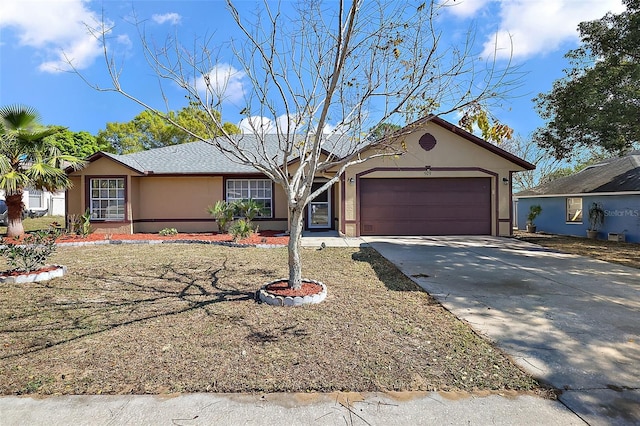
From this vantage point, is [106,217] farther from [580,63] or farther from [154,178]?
[580,63]

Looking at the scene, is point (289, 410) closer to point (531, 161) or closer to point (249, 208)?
point (249, 208)

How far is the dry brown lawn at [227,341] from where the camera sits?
3.08 metres

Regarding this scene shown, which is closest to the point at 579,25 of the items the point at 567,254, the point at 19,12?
the point at 567,254

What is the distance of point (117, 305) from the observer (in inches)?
202

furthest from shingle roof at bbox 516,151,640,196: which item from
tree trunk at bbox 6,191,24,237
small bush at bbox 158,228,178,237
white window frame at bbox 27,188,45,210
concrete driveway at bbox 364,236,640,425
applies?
white window frame at bbox 27,188,45,210

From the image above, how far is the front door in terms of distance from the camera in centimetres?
1551

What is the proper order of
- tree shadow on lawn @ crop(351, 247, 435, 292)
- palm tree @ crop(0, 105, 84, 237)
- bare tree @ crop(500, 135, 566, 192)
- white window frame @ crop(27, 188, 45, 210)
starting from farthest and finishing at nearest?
bare tree @ crop(500, 135, 566, 192) < white window frame @ crop(27, 188, 45, 210) < palm tree @ crop(0, 105, 84, 237) < tree shadow on lawn @ crop(351, 247, 435, 292)

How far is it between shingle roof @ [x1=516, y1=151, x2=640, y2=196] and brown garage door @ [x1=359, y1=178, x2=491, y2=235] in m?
5.57

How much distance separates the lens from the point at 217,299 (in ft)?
17.8

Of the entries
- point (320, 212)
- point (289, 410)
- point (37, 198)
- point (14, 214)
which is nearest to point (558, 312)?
point (289, 410)

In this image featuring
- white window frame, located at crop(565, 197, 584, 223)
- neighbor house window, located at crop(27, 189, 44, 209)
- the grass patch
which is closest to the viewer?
white window frame, located at crop(565, 197, 584, 223)

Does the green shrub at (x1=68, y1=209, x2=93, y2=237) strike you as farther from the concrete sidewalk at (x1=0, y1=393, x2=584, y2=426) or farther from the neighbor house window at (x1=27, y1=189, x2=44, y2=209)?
the neighbor house window at (x1=27, y1=189, x2=44, y2=209)

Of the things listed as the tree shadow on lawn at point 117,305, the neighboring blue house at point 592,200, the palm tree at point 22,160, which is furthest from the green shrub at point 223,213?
the neighboring blue house at point 592,200

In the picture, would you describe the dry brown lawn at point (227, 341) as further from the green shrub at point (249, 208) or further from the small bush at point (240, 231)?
the green shrub at point (249, 208)
